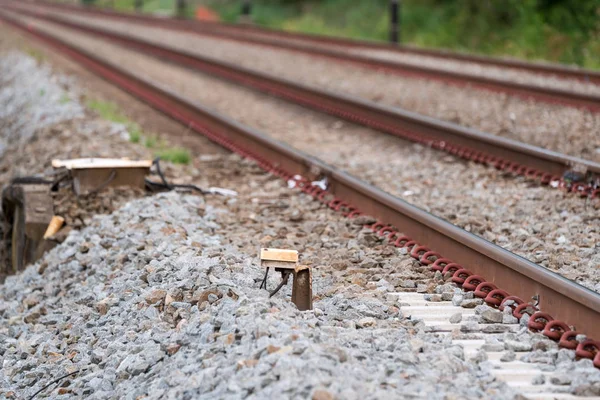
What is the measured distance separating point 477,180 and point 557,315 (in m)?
3.74

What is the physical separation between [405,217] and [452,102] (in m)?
6.54

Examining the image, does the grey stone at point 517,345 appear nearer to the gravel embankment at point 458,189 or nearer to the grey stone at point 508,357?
the grey stone at point 508,357

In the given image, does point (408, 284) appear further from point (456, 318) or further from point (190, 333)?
point (190, 333)

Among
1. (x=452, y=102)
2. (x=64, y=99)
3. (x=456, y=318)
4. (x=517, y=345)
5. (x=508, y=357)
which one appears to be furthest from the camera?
(x=64, y=99)

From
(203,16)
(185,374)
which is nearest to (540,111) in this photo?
(185,374)

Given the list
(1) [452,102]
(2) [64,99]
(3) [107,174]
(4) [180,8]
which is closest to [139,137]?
(3) [107,174]

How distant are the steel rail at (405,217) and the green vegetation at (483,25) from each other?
8.71 metres

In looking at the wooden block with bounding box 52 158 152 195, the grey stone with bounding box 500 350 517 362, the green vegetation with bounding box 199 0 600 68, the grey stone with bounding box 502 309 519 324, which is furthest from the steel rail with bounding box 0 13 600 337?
the green vegetation with bounding box 199 0 600 68

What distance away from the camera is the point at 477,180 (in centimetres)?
816

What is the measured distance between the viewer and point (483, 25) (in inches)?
899

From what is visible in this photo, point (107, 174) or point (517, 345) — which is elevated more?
point (517, 345)

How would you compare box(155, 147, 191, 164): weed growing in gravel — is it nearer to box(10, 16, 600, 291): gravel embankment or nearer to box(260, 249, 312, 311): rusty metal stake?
box(10, 16, 600, 291): gravel embankment

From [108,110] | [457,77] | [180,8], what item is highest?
[457,77]

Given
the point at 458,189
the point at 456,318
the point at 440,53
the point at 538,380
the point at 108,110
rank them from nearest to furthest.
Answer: the point at 538,380, the point at 456,318, the point at 458,189, the point at 108,110, the point at 440,53
